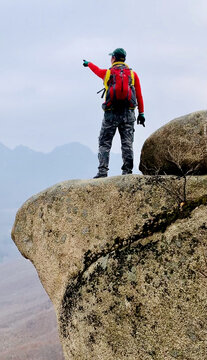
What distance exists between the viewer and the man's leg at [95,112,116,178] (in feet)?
37.6

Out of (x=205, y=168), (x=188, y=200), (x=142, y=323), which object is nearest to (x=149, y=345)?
(x=142, y=323)

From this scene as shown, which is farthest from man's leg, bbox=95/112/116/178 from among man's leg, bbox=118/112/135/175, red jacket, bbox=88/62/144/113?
red jacket, bbox=88/62/144/113

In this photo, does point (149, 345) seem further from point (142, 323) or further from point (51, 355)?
point (51, 355)

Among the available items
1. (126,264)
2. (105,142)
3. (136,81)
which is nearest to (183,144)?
(105,142)

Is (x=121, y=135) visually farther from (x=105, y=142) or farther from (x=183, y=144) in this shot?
(x=183, y=144)

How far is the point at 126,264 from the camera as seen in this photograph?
8.41m

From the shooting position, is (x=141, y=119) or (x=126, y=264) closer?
(x=126, y=264)

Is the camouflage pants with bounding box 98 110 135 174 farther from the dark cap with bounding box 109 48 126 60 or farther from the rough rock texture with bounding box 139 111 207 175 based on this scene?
the dark cap with bounding box 109 48 126 60

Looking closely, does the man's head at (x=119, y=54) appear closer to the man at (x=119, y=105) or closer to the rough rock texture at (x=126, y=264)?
the man at (x=119, y=105)

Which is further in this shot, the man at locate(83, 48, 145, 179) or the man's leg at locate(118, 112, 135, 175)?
the man's leg at locate(118, 112, 135, 175)

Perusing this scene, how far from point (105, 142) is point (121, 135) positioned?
57cm

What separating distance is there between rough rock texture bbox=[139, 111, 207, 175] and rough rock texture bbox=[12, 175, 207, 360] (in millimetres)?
671

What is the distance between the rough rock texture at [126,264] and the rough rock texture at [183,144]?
0.67m

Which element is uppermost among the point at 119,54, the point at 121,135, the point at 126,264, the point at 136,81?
the point at 119,54
